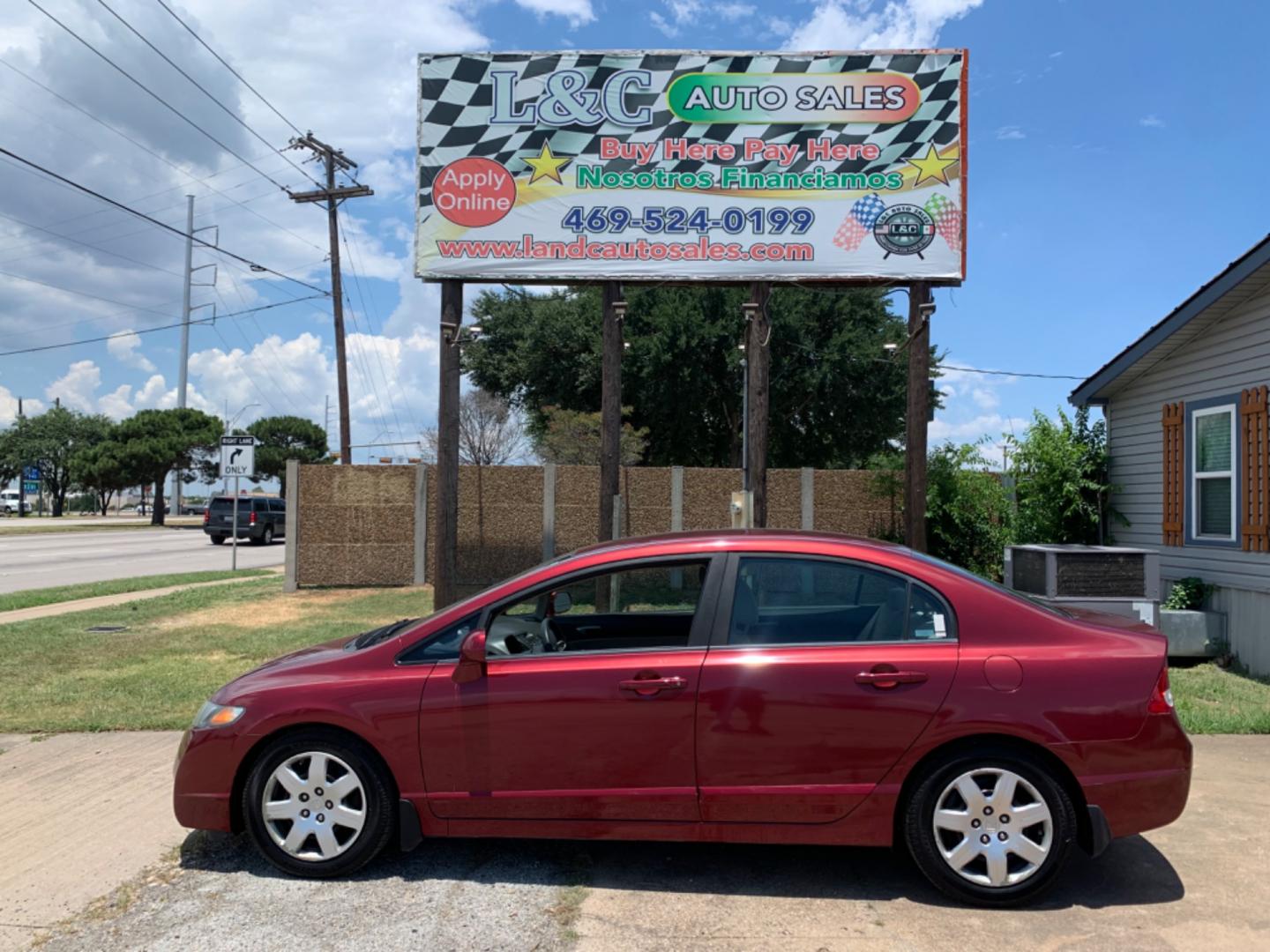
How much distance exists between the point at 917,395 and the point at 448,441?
227 inches

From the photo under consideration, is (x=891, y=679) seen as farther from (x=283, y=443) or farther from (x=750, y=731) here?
(x=283, y=443)

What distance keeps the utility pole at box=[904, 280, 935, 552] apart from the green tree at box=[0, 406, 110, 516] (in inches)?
2692

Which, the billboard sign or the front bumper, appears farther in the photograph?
the billboard sign

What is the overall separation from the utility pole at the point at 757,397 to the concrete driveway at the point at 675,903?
7140mm

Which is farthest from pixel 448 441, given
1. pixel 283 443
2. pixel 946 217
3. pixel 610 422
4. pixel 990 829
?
pixel 283 443

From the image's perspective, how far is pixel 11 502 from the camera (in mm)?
88438

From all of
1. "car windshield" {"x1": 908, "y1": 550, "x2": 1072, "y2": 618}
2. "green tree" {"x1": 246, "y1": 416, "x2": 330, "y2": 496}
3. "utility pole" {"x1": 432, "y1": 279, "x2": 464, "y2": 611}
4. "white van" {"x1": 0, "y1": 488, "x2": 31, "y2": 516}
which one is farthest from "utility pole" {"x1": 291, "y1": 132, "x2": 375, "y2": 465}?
"white van" {"x1": 0, "y1": 488, "x2": 31, "y2": 516}

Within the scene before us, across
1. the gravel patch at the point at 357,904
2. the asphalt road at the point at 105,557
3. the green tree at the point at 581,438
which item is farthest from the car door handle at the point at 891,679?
the green tree at the point at 581,438

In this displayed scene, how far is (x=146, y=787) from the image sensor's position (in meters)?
5.41

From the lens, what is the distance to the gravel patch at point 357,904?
3570mm

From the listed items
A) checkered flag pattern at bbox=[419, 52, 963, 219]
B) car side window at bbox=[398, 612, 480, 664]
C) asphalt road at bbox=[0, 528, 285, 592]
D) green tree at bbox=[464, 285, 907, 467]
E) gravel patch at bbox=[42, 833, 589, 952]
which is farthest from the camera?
green tree at bbox=[464, 285, 907, 467]

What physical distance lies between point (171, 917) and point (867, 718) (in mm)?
2954

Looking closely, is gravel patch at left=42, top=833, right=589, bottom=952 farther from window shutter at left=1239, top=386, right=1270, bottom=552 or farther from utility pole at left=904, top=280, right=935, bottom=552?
utility pole at left=904, top=280, right=935, bottom=552

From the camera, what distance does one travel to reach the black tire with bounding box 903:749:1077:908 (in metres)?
3.79
